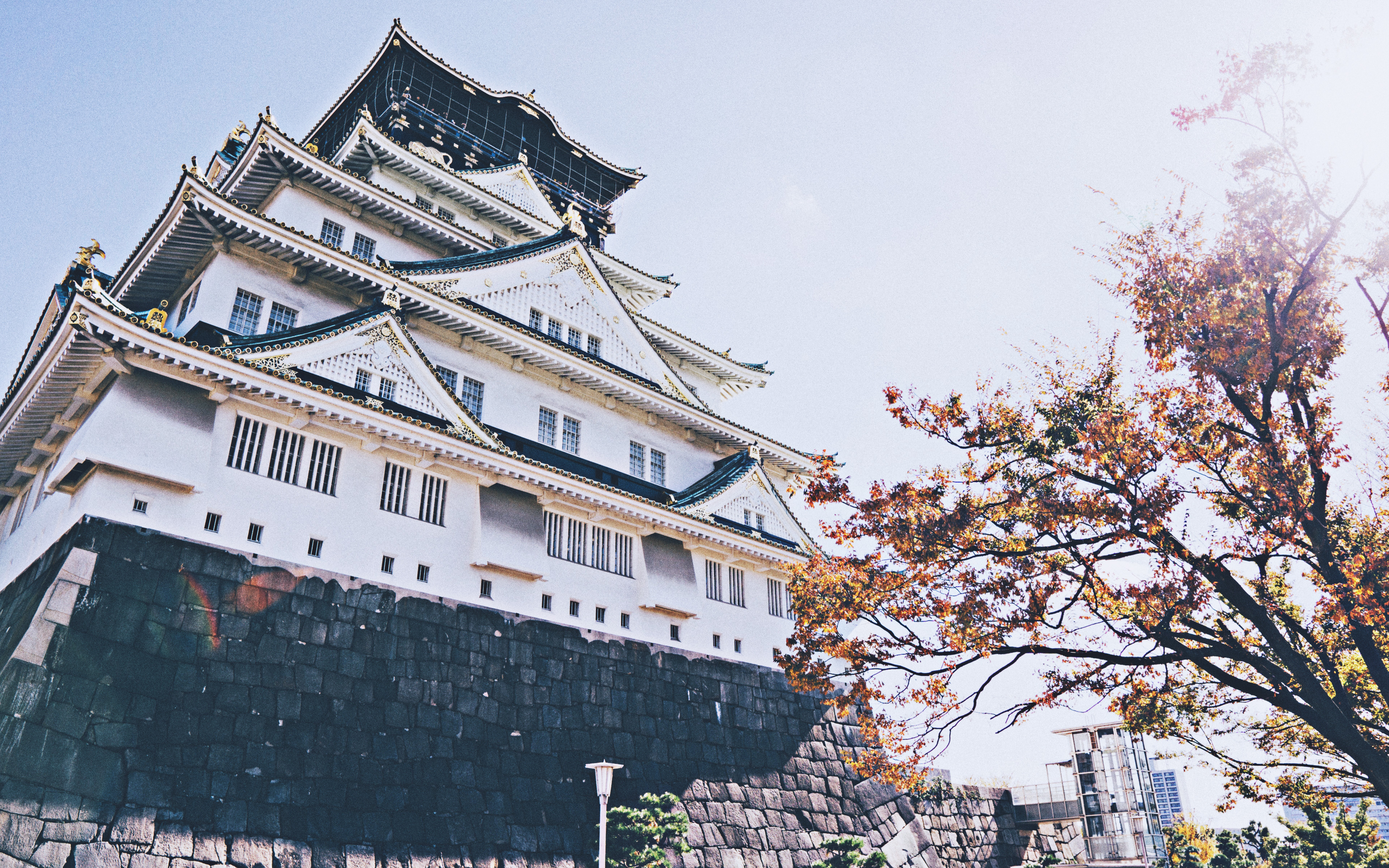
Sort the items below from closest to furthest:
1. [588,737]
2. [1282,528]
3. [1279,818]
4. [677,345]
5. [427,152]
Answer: [1282,528]
[588,737]
[1279,818]
[427,152]
[677,345]

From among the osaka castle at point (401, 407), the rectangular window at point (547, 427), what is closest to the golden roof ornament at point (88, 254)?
the osaka castle at point (401, 407)

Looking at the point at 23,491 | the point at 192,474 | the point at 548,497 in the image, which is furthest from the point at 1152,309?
the point at 23,491

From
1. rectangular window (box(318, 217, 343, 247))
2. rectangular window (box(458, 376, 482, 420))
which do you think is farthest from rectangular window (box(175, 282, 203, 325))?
rectangular window (box(458, 376, 482, 420))

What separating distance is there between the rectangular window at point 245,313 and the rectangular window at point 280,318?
223 millimetres

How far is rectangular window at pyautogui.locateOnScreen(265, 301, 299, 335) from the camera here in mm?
19125

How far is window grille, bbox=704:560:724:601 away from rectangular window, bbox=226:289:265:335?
12396mm

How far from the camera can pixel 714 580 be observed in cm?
2333

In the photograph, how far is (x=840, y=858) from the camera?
20203 millimetres

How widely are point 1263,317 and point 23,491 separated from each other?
2318 cm

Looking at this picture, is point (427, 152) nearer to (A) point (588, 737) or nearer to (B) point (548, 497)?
(B) point (548, 497)

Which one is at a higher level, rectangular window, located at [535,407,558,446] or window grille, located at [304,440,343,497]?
rectangular window, located at [535,407,558,446]

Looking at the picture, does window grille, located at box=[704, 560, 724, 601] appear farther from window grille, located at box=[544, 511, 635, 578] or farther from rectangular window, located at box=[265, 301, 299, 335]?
rectangular window, located at box=[265, 301, 299, 335]

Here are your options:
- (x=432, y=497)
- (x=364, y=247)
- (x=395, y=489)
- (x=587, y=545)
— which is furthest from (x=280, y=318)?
(x=587, y=545)

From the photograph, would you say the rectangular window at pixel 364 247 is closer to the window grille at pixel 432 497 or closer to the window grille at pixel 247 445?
the window grille at pixel 432 497
